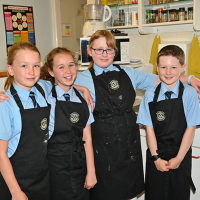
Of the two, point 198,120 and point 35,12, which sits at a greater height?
point 35,12

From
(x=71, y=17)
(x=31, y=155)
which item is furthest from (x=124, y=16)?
(x=71, y=17)

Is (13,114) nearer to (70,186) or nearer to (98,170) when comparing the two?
(70,186)

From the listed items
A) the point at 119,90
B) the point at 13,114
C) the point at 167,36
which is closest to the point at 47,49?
the point at 167,36

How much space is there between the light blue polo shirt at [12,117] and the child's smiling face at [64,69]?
0.52 ft

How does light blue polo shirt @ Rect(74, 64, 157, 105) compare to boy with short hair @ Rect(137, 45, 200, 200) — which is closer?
boy with short hair @ Rect(137, 45, 200, 200)

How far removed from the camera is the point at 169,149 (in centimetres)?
137

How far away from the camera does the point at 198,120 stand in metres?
1.32

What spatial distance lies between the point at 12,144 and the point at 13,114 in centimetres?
14

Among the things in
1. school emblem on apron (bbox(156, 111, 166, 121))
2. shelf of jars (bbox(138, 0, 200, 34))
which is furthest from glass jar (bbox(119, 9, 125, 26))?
school emblem on apron (bbox(156, 111, 166, 121))

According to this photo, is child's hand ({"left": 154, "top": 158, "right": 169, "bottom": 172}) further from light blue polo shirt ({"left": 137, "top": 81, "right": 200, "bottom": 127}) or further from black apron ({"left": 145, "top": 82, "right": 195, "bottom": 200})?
light blue polo shirt ({"left": 137, "top": 81, "right": 200, "bottom": 127})

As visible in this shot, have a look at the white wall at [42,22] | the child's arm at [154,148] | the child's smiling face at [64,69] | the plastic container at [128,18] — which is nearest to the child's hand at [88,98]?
the child's smiling face at [64,69]

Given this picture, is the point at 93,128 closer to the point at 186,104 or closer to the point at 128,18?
the point at 186,104

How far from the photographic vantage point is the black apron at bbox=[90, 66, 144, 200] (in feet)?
4.79

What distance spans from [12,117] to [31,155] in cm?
20
